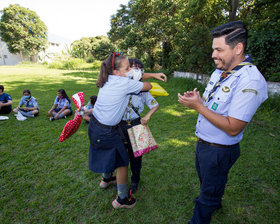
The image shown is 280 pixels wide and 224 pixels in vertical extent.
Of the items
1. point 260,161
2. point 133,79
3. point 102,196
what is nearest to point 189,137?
point 260,161

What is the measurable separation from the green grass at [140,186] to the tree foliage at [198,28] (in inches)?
166

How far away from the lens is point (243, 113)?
1.30m

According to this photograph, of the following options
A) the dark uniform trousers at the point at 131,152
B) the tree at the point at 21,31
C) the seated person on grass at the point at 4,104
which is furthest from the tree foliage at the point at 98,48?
the dark uniform trousers at the point at 131,152

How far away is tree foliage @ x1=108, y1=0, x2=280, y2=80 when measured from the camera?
683 centimetres

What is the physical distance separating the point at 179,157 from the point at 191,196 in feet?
3.48

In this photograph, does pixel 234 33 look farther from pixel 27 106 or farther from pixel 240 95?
pixel 27 106

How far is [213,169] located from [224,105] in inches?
27.3

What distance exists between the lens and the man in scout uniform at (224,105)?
132 cm

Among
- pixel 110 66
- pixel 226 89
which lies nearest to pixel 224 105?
pixel 226 89

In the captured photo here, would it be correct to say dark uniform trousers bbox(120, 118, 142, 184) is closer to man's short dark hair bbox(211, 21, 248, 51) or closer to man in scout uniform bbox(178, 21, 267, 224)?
man in scout uniform bbox(178, 21, 267, 224)

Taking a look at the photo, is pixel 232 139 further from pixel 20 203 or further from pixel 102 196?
pixel 20 203

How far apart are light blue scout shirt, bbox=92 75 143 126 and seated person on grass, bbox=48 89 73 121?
4.72 m

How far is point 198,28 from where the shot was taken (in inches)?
373

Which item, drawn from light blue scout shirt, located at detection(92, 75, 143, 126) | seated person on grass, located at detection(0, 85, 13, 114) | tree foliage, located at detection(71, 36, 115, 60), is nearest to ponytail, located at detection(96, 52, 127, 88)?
light blue scout shirt, located at detection(92, 75, 143, 126)
